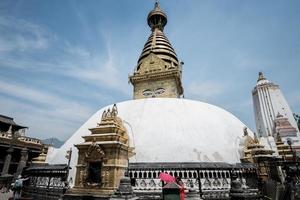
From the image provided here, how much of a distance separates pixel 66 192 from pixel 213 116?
10836 mm

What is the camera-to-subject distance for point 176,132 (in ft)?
41.9

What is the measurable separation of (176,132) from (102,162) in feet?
16.4

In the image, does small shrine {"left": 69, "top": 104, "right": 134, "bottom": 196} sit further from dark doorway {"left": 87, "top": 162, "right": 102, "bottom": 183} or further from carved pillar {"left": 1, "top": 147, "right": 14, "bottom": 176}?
carved pillar {"left": 1, "top": 147, "right": 14, "bottom": 176}

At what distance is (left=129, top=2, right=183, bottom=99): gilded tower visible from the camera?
2827 centimetres

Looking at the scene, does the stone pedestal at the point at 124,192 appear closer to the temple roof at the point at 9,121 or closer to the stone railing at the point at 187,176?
the stone railing at the point at 187,176

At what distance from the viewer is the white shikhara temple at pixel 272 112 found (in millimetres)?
30078

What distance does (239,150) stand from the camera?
13031 millimetres

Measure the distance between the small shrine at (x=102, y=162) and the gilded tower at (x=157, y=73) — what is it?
17429mm

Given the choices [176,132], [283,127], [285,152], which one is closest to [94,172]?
[176,132]

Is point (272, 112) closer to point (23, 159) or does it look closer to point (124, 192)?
point (124, 192)

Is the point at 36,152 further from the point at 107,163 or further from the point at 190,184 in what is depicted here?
the point at 190,184

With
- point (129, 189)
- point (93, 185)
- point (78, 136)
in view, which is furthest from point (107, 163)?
point (78, 136)

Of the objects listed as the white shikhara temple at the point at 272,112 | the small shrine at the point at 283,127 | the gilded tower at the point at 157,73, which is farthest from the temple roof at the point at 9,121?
the small shrine at the point at 283,127

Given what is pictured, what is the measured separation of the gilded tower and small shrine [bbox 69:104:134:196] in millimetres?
17429
